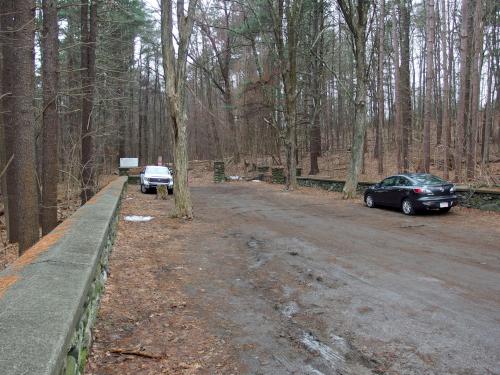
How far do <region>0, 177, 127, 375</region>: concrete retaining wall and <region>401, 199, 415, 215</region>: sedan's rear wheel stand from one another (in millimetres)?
11731

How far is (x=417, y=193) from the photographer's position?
14.3m

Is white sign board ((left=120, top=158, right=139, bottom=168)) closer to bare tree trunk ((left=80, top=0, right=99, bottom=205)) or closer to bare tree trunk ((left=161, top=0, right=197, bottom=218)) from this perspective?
bare tree trunk ((left=80, top=0, right=99, bottom=205))

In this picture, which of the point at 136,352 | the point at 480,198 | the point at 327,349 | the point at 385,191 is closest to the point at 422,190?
the point at 385,191

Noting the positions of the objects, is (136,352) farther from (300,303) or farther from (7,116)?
(7,116)

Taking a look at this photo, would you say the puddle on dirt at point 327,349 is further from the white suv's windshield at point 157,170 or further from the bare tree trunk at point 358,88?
the white suv's windshield at point 157,170

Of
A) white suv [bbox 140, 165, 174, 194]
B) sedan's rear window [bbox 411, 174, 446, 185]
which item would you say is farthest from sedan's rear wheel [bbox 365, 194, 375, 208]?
white suv [bbox 140, 165, 174, 194]

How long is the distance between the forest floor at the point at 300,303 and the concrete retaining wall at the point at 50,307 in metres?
0.75

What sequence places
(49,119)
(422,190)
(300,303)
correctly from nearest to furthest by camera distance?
(300,303)
(49,119)
(422,190)

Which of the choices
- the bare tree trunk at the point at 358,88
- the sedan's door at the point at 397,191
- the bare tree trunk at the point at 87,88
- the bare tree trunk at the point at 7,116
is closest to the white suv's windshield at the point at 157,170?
the bare tree trunk at the point at 87,88

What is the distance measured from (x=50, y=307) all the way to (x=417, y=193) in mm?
13415

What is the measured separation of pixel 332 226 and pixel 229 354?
27.3 ft

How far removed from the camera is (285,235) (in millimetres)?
10492

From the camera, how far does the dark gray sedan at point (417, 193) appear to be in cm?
1412

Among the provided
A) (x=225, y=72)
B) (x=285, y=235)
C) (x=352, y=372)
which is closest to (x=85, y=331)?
(x=352, y=372)
